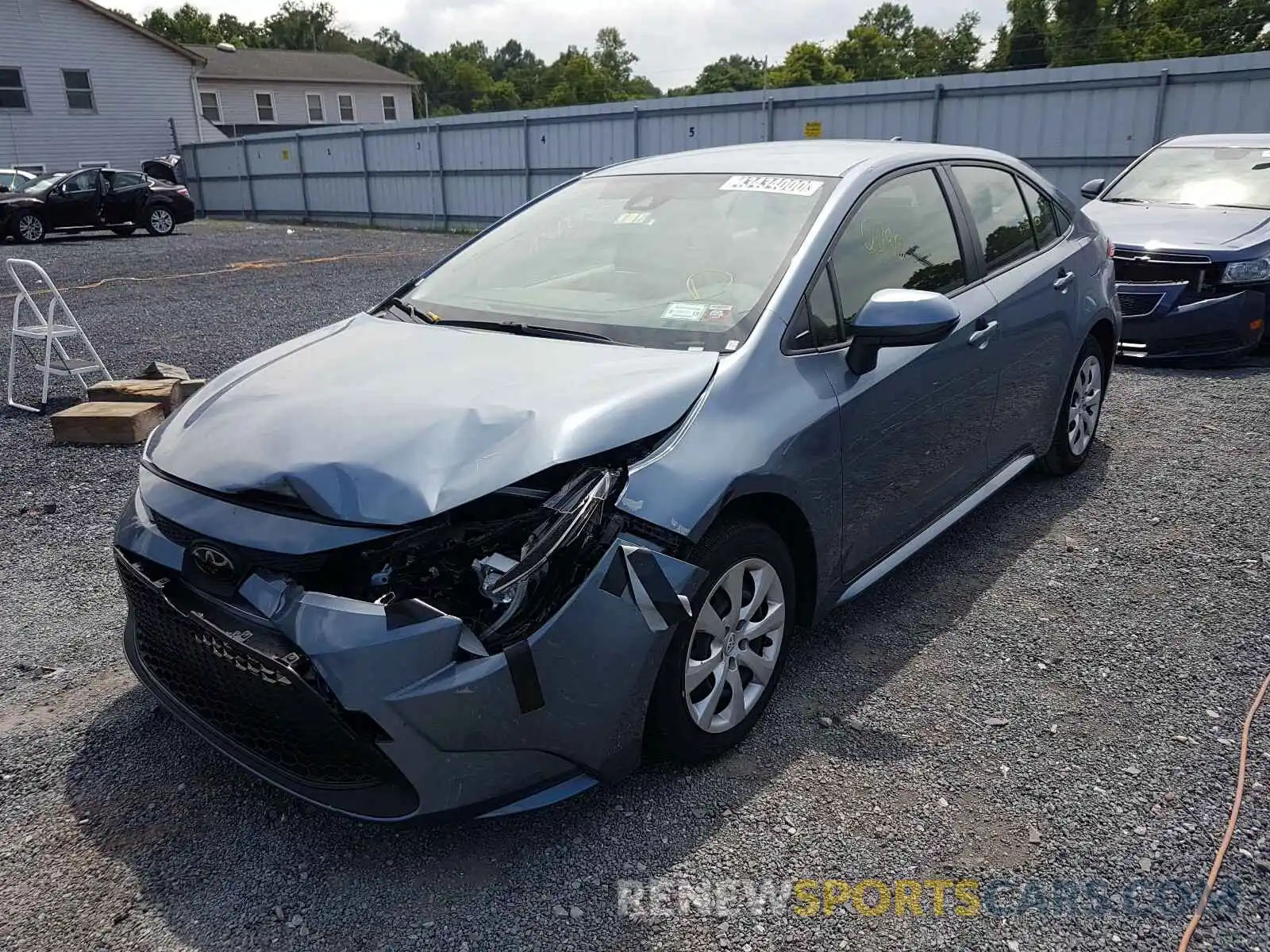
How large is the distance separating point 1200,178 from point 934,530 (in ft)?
21.6

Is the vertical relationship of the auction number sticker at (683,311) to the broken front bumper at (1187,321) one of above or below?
above

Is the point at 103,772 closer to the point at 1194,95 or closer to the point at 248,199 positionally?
the point at 1194,95

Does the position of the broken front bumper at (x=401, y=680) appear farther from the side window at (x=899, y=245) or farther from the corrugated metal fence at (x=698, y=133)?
the corrugated metal fence at (x=698, y=133)

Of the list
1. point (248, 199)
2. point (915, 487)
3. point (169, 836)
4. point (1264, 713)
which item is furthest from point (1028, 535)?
point (248, 199)

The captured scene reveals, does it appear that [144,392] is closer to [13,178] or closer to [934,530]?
[934,530]

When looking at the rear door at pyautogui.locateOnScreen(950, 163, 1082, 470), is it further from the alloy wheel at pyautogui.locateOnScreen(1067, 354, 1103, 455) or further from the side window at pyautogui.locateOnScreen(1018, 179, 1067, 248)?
the alloy wheel at pyautogui.locateOnScreen(1067, 354, 1103, 455)

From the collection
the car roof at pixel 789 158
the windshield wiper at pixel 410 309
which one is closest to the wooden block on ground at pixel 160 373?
the windshield wiper at pixel 410 309

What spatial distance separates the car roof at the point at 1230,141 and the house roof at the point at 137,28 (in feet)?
110

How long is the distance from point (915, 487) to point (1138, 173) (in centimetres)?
697

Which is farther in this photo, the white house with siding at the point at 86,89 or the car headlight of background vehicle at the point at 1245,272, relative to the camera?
the white house with siding at the point at 86,89

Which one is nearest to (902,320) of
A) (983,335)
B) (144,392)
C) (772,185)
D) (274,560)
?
(772,185)

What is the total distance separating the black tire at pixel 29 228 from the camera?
20411mm

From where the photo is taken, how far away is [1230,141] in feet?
28.6

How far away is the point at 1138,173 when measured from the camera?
29.1 ft
